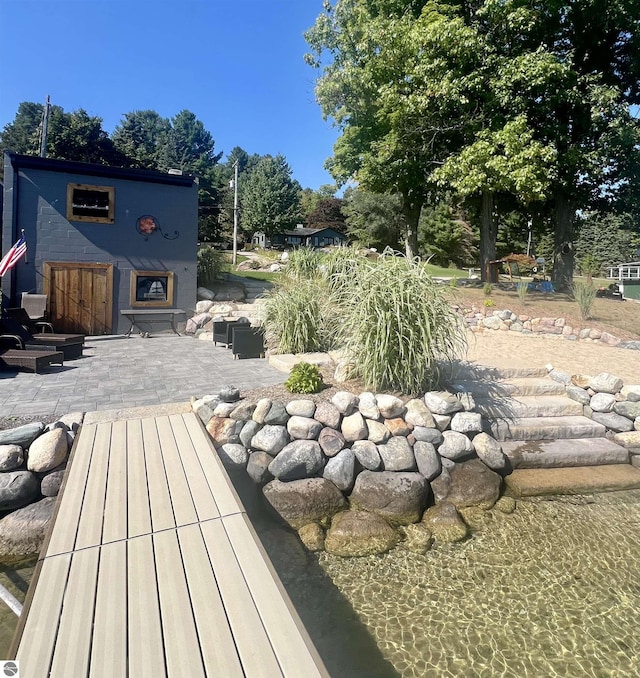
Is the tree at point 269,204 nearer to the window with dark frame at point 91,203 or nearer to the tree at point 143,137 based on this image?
the tree at point 143,137

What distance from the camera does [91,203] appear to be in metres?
9.91

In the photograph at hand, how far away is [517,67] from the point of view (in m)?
11.0

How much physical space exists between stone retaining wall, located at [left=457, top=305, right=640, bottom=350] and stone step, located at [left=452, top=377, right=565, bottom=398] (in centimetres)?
363

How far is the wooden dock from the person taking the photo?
1.63 meters

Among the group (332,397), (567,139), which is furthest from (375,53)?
(332,397)

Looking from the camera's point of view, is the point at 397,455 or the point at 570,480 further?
the point at 570,480

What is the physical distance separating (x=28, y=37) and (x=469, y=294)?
11.1 m

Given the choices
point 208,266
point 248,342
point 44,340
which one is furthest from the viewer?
point 208,266

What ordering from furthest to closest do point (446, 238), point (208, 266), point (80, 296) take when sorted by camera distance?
point (446, 238)
point (208, 266)
point (80, 296)

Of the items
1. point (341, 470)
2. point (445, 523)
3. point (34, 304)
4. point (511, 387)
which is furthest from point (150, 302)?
point (445, 523)

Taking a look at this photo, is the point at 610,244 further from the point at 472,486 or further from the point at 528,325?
the point at 472,486

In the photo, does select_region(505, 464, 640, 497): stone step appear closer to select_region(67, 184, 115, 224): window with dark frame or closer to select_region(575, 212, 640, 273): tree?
select_region(67, 184, 115, 224): window with dark frame

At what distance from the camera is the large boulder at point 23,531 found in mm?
2924

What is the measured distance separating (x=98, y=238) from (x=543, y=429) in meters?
10.2
